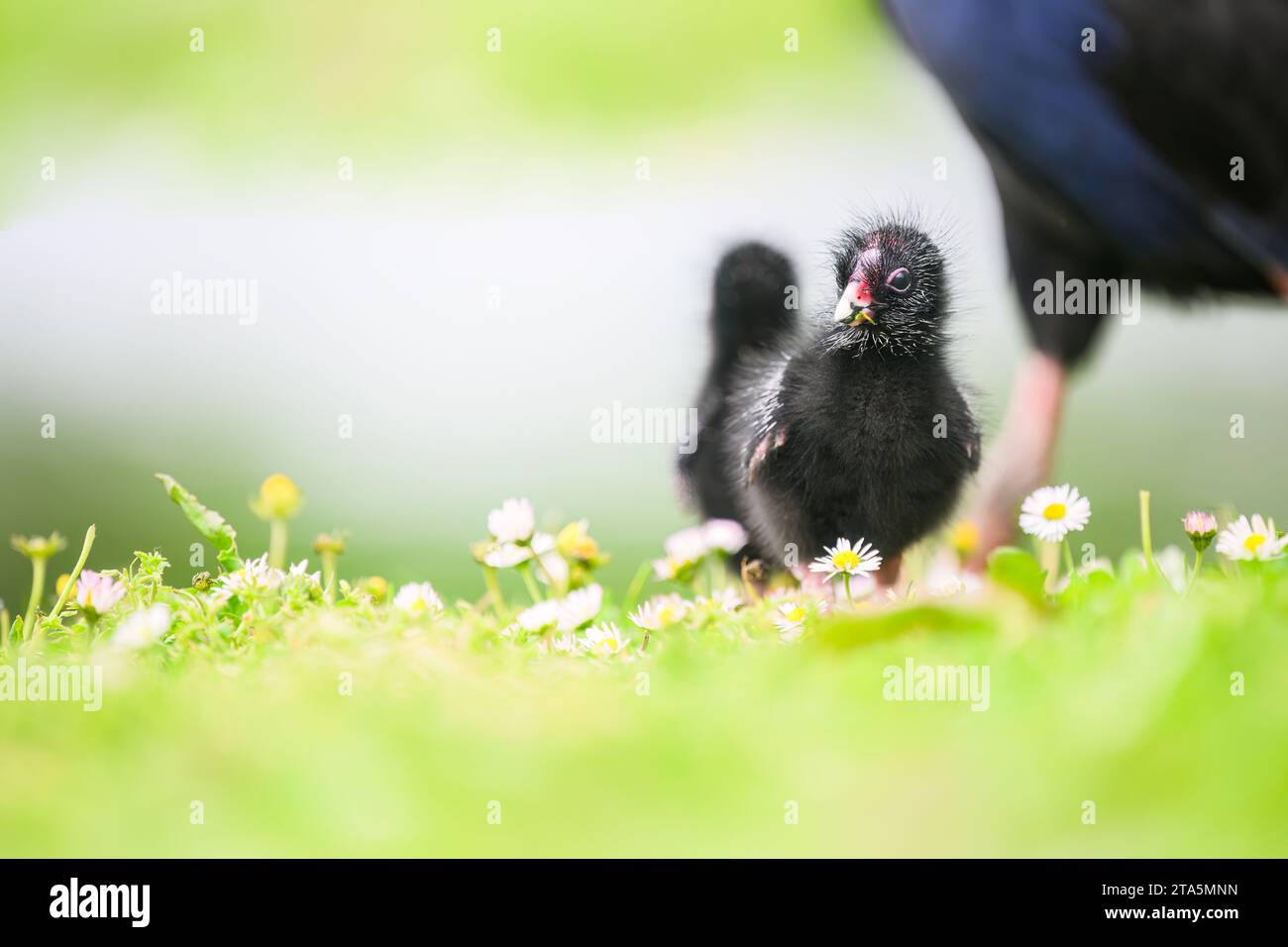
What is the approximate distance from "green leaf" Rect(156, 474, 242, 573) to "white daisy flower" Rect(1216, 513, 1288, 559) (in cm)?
140

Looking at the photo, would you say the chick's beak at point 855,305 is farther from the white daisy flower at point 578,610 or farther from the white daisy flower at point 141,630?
the white daisy flower at point 141,630

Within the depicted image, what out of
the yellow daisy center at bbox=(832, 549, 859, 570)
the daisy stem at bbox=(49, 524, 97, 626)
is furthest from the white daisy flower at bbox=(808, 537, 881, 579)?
the daisy stem at bbox=(49, 524, 97, 626)

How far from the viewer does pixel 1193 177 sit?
245 cm

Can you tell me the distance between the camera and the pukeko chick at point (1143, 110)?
2.39 meters

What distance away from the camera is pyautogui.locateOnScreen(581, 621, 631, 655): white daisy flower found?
1.60 meters

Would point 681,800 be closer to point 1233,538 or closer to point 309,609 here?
point 309,609

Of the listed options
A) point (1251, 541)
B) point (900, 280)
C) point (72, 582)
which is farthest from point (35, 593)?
point (1251, 541)

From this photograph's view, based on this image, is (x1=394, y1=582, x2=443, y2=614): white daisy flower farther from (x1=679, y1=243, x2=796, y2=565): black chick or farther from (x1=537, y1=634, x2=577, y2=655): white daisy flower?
(x1=679, y1=243, x2=796, y2=565): black chick

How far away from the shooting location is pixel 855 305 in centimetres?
182

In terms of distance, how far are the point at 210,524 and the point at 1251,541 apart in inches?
57.5

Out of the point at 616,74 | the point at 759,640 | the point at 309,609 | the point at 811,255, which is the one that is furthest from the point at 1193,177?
the point at 616,74

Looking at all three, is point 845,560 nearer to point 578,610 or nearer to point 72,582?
point 578,610

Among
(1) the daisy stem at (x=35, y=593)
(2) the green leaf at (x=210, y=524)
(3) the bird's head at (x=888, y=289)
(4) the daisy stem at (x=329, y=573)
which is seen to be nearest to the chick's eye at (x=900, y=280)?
(3) the bird's head at (x=888, y=289)
